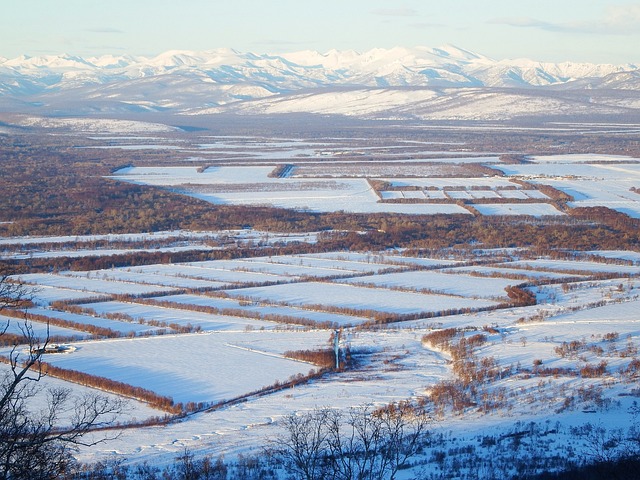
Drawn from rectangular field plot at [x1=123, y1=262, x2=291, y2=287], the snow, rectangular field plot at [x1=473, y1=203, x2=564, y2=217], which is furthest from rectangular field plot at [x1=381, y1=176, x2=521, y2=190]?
rectangular field plot at [x1=123, y1=262, x2=291, y2=287]

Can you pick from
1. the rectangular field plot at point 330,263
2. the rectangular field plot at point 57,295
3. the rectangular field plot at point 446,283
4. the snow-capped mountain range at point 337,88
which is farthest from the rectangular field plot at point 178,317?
the snow-capped mountain range at point 337,88

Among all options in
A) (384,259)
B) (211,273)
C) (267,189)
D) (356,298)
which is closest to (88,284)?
(211,273)

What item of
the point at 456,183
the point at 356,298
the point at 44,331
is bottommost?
the point at 456,183

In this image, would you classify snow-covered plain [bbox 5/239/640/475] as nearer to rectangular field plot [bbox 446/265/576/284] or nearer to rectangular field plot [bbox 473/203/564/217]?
rectangular field plot [bbox 446/265/576/284]

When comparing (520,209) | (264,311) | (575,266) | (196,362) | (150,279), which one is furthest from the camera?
(520,209)

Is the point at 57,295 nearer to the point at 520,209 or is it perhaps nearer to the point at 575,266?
the point at 575,266

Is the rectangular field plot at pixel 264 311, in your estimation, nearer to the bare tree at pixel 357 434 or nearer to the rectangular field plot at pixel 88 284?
the rectangular field plot at pixel 88 284

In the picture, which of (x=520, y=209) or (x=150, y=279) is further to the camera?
(x=520, y=209)
